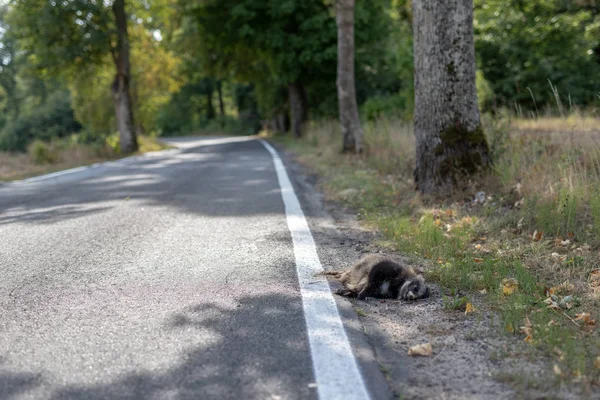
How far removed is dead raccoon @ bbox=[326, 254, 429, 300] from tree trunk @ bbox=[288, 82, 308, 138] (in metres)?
25.2

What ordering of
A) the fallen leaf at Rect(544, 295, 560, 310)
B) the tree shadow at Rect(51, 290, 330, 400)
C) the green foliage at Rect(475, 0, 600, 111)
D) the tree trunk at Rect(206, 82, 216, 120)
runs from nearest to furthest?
the tree shadow at Rect(51, 290, 330, 400), the fallen leaf at Rect(544, 295, 560, 310), the green foliage at Rect(475, 0, 600, 111), the tree trunk at Rect(206, 82, 216, 120)

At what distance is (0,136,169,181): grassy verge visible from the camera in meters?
15.5

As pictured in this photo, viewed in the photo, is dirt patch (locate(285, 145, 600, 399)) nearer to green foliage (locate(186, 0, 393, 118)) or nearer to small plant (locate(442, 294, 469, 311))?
small plant (locate(442, 294, 469, 311))

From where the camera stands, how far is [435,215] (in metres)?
6.52

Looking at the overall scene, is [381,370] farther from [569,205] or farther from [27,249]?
[27,249]

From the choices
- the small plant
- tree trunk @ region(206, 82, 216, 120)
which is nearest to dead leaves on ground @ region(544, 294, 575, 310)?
the small plant

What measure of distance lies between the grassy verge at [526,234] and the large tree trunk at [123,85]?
16.7 meters

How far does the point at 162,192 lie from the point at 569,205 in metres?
6.26

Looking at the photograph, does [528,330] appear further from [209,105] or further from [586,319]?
[209,105]

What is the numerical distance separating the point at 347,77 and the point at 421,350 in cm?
1292

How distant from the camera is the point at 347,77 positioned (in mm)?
15453

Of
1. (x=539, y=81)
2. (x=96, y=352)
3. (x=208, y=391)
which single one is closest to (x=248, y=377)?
(x=208, y=391)

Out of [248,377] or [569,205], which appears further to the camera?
[569,205]

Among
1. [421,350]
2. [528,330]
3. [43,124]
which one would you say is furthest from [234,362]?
[43,124]
